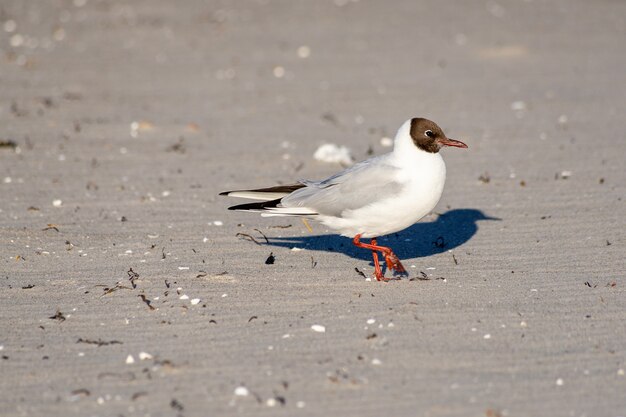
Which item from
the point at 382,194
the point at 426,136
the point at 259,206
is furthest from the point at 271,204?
the point at 426,136

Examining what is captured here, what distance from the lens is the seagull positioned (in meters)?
6.13

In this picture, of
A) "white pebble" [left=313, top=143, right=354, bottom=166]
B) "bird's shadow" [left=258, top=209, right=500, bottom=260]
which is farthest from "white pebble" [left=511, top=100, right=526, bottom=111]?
"bird's shadow" [left=258, top=209, right=500, bottom=260]

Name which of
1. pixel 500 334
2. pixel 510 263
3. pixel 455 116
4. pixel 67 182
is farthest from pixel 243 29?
pixel 500 334

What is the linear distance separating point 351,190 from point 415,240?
1.23m

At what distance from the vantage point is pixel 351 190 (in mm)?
6297

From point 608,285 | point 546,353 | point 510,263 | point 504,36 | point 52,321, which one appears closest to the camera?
point 546,353

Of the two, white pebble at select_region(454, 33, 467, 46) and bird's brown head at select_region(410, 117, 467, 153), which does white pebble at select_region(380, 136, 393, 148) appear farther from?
white pebble at select_region(454, 33, 467, 46)

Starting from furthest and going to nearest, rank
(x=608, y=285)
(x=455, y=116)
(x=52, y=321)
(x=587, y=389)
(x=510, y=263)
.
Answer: (x=455, y=116) → (x=510, y=263) → (x=608, y=285) → (x=52, y=321) → (x=587, y=389)

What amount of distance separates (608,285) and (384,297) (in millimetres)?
1496

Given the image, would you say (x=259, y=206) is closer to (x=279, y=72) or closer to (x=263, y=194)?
(x=263, y=194)

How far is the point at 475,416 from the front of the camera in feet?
14.4

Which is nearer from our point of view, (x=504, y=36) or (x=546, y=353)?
(x=546, y=353)

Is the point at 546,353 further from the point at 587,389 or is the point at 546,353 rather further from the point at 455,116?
the point at 455,116

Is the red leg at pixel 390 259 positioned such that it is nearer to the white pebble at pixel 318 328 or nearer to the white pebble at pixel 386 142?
the white pebble at pixel 318 328
